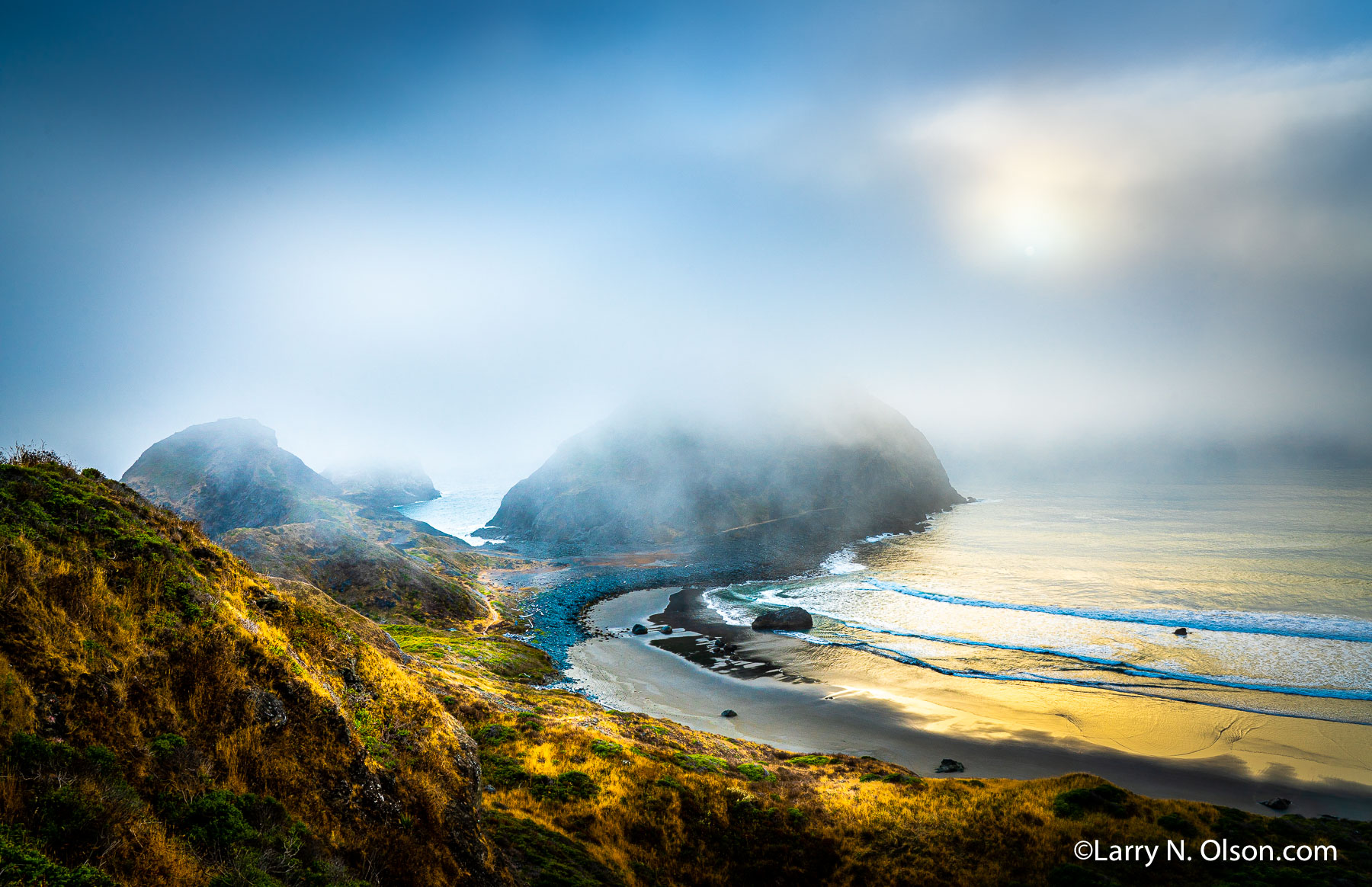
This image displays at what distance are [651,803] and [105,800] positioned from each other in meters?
13.8

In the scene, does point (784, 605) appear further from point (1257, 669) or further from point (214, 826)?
point (214, 826)

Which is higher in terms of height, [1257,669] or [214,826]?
[214,826]

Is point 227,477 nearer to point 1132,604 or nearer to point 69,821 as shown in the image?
point 69,821

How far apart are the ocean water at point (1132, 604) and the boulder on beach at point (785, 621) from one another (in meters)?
1.33

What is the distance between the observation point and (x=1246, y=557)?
2606 inches

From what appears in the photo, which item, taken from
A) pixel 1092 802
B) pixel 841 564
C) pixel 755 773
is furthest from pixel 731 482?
pixel 1092 802

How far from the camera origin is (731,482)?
461 feet

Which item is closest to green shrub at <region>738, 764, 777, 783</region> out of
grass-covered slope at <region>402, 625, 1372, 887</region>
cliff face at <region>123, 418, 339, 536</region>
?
grass-covered slope at <region>402, 625, 1372, 887</region>

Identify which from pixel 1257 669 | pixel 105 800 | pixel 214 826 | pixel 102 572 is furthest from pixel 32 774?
pixel 1257 669

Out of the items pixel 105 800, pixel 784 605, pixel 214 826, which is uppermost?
pixel 105 800

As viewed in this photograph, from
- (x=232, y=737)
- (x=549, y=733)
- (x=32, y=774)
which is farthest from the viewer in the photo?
(x=549, y=733)

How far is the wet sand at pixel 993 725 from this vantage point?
23.7 m

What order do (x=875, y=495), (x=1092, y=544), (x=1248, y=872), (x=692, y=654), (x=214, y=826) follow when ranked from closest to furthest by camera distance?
(x=214, y=826) → (x=1248, y=872) → (x=692, y=654) → (x=1092, y=544) → (x=875, y=495)

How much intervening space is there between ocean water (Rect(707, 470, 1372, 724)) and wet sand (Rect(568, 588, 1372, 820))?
9.08 feet
